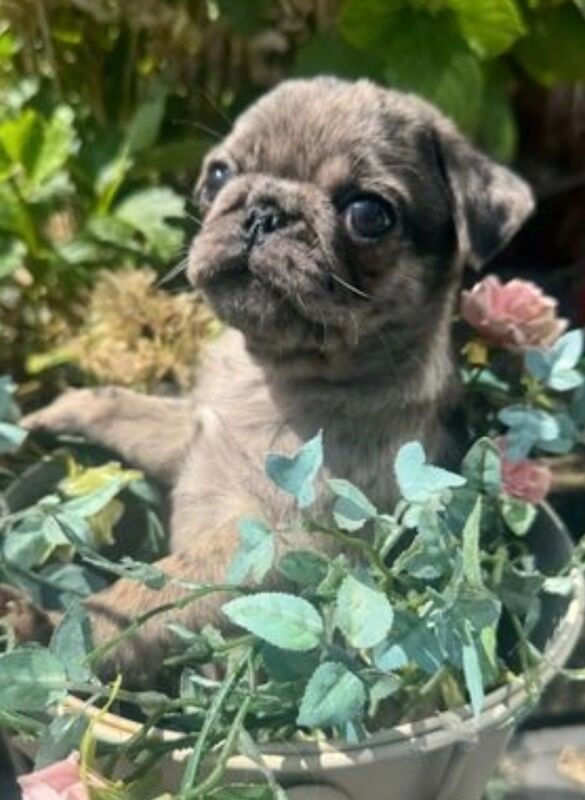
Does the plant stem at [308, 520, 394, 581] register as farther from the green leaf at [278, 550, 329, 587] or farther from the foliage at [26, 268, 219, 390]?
the foliage at [26, 268, 219, 390]

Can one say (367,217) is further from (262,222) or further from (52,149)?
(52,149)

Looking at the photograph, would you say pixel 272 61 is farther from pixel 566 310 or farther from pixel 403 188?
Answer: pixel 403 188

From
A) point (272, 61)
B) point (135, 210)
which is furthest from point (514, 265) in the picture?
point (135, 210)

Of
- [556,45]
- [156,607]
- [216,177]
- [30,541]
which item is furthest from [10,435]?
[556,45]

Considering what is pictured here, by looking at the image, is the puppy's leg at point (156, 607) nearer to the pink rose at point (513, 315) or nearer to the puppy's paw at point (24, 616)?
the puppy's paw at point (24, 616)

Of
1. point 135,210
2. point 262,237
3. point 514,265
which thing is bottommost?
point 514,265

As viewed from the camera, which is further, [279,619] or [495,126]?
[495,126]

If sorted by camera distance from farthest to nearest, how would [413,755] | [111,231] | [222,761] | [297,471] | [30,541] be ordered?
[111,231], [30,541], [413,755], [297,471], [222,761]
